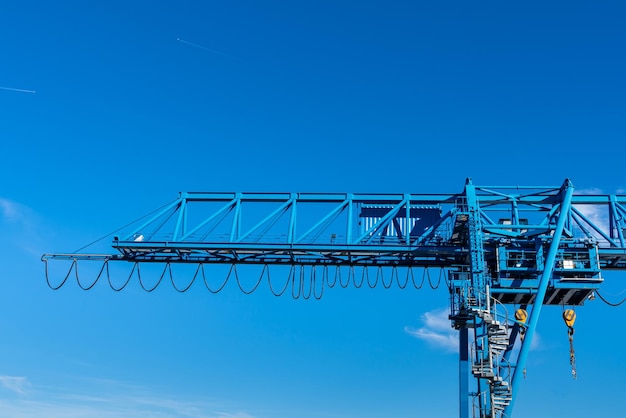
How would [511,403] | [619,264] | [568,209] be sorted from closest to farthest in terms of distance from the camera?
[511,403], [568,209], [619,264]

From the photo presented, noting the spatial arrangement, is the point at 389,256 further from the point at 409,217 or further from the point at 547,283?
the point at 547,283

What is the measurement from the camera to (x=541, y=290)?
40250 millimetres

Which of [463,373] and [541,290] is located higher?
[541,290]

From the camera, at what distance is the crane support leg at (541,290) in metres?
39.1

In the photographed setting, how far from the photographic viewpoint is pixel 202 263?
45.7 metres

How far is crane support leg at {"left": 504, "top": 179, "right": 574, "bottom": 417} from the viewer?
3912 cm

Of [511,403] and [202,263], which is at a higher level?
[202,263]

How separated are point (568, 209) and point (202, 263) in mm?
20137

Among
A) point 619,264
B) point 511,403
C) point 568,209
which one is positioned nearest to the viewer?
point 511,403

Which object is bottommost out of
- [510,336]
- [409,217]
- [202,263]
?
[510,336]

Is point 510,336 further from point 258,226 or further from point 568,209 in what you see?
point 258,226

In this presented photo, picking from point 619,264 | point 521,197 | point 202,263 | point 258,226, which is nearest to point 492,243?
point 521,197

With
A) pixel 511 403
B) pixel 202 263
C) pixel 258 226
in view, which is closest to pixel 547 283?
pixel 511 403

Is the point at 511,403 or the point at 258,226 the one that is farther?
the point at 258,226
